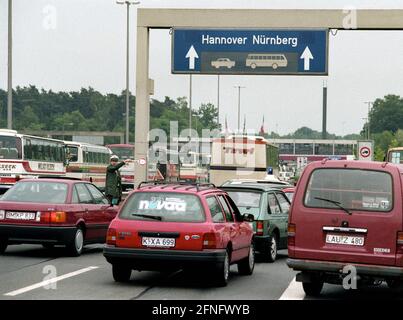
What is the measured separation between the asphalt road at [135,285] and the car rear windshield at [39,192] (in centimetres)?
114

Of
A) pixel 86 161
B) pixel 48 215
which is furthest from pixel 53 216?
pixel 86 161

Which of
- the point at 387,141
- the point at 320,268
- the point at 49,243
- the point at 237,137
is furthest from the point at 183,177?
the point at 387,141

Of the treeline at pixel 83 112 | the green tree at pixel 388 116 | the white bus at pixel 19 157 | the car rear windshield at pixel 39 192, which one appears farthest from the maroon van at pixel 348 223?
the green tree at pixel 388 116

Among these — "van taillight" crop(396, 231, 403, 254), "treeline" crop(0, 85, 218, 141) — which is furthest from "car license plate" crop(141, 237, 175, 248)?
"treeline" crop(0, 85, 218, 141)

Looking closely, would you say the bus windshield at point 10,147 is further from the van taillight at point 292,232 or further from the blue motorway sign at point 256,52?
the van taillight at point 292,232

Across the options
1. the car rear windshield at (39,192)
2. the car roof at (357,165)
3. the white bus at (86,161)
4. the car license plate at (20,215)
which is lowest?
the white bus at (86,161)

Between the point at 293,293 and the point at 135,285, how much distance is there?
7.21ft

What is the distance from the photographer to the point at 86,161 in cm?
5616

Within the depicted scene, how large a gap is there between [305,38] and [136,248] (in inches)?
836

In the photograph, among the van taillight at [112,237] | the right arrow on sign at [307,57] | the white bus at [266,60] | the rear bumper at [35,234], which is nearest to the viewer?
the van taillight at [112,237]

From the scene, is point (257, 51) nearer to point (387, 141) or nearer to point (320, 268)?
point (320, 268)

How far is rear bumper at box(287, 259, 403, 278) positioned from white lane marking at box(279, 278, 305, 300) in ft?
1.85

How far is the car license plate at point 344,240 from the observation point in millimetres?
11617

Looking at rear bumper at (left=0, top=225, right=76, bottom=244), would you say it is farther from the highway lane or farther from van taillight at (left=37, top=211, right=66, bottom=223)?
the highway lane
